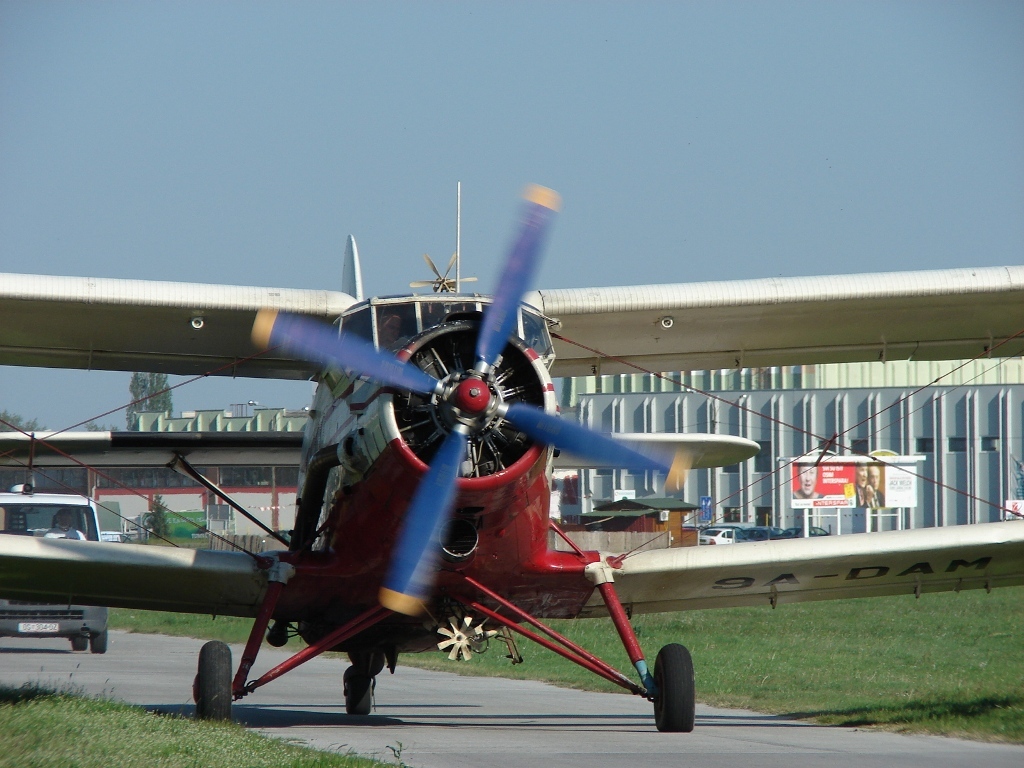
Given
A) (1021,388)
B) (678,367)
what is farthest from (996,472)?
(678,367)

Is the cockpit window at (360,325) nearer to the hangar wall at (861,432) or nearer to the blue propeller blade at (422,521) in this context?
the blue propeller blade at (422,521)

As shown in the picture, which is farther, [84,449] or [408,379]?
[84,449]

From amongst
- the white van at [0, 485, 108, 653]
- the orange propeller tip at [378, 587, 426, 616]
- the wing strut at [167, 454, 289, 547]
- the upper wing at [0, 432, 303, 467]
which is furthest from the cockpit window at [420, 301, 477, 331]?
the white van at [0, 485, 108, 653]

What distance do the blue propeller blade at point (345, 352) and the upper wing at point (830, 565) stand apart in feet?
8.46

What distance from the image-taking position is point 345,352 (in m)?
8.23

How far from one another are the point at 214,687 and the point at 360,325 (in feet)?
9.05

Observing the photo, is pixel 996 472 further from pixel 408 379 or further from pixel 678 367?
pixel 408 379

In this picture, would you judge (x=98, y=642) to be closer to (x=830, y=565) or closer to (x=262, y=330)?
(x=262, y=330)

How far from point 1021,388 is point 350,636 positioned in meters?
55.9

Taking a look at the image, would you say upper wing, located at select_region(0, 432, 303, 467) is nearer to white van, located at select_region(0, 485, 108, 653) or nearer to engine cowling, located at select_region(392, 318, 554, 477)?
engine cowling, located at select_region(392, 318, 554, 477)

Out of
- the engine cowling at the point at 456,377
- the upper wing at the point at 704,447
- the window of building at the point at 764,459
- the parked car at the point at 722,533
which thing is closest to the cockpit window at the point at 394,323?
the engine cowling at the point at 456,377

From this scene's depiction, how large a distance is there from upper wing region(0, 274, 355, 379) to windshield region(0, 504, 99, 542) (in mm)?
8702

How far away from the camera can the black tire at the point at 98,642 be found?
62.6 feet

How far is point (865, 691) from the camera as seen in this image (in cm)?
1204
